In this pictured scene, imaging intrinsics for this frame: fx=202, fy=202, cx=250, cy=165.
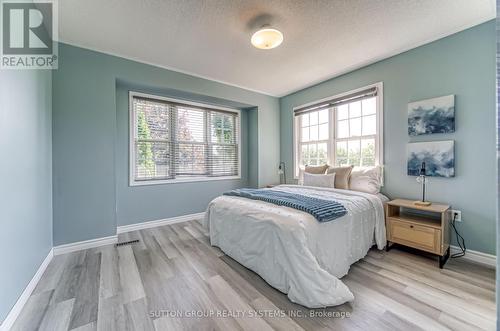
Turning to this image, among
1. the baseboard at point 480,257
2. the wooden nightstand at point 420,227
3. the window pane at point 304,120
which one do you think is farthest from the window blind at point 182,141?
the baseboard at point 480,257

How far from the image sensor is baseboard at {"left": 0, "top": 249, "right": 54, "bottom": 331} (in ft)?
4.43

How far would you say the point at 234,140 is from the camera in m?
4.66

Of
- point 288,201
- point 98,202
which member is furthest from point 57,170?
point 288,201

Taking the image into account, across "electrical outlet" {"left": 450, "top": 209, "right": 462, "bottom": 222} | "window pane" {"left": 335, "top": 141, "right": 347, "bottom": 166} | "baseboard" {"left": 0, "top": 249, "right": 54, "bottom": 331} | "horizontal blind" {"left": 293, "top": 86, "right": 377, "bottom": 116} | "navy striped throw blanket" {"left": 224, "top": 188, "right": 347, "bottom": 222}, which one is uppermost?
"horizontal blind" {"left": 293, "top": 86, "right": 377, "bottom": 116}

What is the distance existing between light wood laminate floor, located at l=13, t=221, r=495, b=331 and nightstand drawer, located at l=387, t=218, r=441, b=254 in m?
0.17

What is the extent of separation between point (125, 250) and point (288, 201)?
215 centimetres

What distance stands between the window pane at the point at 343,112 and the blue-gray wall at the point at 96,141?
2448mm

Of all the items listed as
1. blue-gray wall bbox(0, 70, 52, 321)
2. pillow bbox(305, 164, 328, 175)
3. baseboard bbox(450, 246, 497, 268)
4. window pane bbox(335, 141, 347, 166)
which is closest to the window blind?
blue-gray wall bbox(0, 70, 52, 321)

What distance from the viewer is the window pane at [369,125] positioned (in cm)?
313

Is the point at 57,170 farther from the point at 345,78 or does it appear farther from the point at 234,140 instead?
the point at 345,78

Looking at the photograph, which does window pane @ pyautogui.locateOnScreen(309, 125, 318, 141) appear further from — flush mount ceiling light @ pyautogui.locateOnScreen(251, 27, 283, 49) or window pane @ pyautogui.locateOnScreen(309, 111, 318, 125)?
flush mount ceiling light @ pyautogui.locateOnScreen(251, 27, 283, 49)

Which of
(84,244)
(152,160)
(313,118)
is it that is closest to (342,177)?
(313,118)

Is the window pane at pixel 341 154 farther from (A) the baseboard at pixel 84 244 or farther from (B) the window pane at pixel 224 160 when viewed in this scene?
(A) the baseboard at pixel 84 244

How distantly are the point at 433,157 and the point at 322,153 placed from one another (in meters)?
1.66
